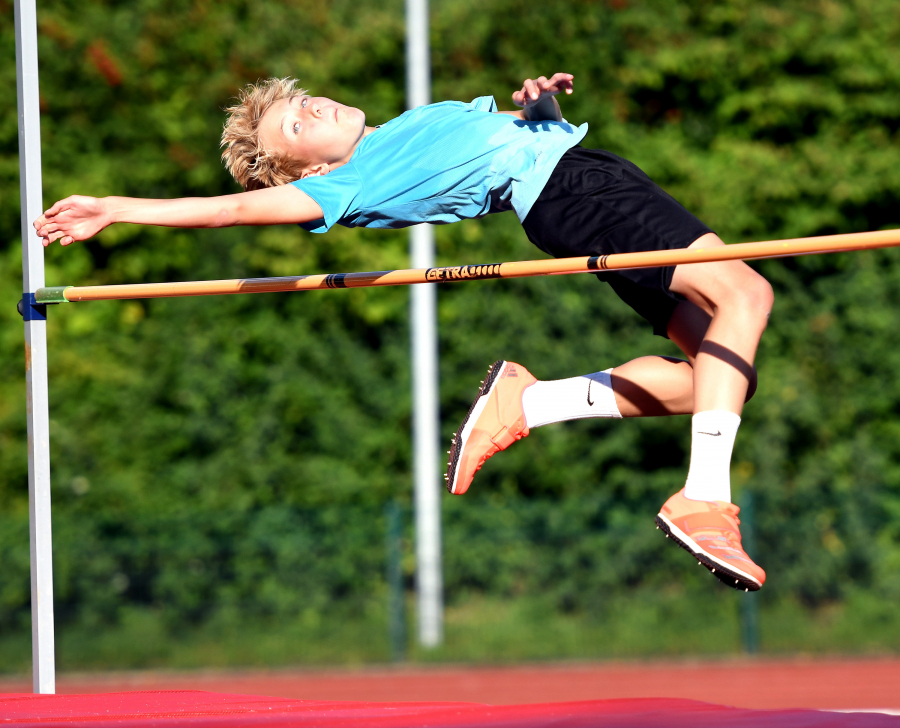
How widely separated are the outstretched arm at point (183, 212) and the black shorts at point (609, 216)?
58 cm

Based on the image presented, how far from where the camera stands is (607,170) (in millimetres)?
2688

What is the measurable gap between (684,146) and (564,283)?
1.78 metres

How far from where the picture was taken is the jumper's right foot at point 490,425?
301 centimetres

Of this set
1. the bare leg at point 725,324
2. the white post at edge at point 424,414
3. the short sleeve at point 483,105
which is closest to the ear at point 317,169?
the short sleeve at point 483,105

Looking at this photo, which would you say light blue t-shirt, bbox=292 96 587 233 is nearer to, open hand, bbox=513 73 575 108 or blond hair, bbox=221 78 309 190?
open hand, bbox=513 73 575 108

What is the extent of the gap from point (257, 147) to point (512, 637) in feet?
21.8

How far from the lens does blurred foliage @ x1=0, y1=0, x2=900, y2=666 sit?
8891 mm

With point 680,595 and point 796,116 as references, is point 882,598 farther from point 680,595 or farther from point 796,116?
point 796,116

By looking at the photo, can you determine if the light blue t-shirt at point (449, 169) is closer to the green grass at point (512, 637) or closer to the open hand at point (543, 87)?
the open hand at point (543, 87)

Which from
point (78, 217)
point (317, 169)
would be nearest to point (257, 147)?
point (317, 169)

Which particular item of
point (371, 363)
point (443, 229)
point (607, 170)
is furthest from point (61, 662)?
point (607, 170)

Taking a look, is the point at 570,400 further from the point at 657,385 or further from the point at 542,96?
the point at 542,96

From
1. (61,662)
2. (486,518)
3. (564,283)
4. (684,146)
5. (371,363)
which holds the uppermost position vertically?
(684,146)

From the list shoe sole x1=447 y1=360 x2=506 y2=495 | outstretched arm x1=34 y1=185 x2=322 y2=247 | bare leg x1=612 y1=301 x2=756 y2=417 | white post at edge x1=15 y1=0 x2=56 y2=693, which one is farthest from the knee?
white post at edge x1=15 y1=0 x2=56 y2=693
